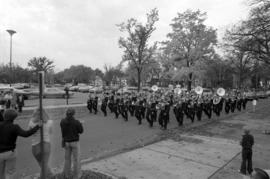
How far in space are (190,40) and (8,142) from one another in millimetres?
27896

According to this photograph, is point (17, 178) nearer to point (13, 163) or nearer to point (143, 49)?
point (13, 163)

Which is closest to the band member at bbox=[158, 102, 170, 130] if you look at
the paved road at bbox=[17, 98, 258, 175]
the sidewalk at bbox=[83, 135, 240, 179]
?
the paved road at bbox=[17, 98, 258, 175]

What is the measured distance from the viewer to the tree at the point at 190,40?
27594mm

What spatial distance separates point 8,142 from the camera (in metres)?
3.37

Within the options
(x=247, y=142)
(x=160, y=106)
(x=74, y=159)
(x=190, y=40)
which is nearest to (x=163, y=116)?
(x=160, y=106)

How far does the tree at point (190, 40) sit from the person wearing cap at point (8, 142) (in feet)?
84.3

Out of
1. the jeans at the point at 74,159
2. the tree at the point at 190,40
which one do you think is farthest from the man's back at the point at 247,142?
the tree at the point at 190,40

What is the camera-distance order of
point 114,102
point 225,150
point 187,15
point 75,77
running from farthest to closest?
point 75,77, point 187,15, point 114,102, point 225,150

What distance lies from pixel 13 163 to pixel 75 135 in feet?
3.86

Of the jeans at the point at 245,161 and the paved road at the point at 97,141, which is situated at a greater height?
the jeans at the point at 245,161

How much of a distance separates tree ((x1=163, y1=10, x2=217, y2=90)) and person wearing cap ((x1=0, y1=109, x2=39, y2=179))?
84.3 feet

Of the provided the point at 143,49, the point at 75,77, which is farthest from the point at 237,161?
the point at 75,77

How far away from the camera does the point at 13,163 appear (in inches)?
138

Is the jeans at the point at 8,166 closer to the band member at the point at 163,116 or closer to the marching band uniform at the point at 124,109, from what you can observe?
the band member at the point at 163,116
